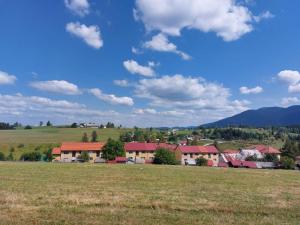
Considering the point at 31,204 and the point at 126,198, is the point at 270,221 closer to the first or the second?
the point at 126,198

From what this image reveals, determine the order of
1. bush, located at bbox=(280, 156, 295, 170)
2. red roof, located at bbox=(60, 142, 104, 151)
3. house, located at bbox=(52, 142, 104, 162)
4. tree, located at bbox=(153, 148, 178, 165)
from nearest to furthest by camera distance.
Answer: tree, located at bbox=(153, 148, 178, 165), bush, located at bbox=(280, 156, 295, 170), house, located at bbox=(52, 142, 104, 162), red roof, located at bbox=(60, 142, 104, 151)

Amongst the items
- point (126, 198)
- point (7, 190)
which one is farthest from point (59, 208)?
point (7, 190)

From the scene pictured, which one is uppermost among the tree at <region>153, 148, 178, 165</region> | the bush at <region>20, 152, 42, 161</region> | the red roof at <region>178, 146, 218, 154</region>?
the red roof at <region>178, 146, 218, 154</region>

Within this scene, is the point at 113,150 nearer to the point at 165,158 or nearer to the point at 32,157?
the point at 165,158

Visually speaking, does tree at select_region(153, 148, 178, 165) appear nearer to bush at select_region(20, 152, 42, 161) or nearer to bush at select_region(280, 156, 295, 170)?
bush at select_region(280, 156, 295, 170)

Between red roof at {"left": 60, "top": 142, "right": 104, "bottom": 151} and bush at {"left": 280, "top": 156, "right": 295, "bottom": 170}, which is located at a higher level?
red roof at {"left": 60, "top": 142, "right": 104, "bottom": 151}

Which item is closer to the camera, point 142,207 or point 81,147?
point 142,207

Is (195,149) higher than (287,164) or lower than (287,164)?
higher

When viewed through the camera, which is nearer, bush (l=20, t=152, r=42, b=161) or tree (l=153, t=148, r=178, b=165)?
tree (l=153, t=148, r=178, b=165)

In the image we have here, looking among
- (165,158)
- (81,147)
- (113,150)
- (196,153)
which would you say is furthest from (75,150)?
(165,158)

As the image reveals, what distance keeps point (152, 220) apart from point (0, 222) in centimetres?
562

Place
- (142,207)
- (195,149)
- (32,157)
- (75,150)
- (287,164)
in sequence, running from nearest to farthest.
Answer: (142,207)
(287,164)
(32,157)
(195,149)
(75,150)

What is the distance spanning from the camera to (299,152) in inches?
4798

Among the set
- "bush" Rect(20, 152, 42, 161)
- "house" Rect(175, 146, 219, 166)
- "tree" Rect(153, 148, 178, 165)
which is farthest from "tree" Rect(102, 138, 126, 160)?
"house" Rect(175, 146, 219, 166)
